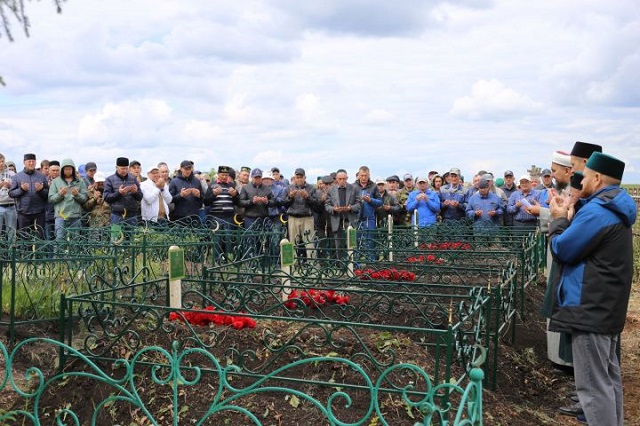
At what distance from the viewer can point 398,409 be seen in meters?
4.57

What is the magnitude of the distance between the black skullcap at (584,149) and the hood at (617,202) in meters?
1.02

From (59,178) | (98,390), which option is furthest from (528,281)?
(59,178)

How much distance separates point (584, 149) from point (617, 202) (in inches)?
46.3

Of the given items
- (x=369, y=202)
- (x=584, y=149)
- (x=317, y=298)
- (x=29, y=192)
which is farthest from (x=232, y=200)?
(x=584, y=149)

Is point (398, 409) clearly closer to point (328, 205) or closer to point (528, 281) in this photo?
point (528, 281)

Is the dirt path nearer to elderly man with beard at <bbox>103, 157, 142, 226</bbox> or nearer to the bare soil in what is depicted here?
the bare soil

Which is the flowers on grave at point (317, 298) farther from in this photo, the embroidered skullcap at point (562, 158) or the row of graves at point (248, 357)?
the embroidered skullcap at point (562, 158)

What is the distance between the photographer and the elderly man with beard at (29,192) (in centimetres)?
1321

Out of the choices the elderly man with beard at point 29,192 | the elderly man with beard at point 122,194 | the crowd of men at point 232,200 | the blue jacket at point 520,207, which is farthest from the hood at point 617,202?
the elderly man with beard at point 29,192

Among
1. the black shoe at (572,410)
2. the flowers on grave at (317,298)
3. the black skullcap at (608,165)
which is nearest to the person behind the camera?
the black skullcap at (608,165)

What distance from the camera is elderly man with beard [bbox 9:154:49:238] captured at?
13211mm

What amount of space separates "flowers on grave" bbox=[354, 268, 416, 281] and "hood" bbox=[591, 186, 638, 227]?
3.84 meters

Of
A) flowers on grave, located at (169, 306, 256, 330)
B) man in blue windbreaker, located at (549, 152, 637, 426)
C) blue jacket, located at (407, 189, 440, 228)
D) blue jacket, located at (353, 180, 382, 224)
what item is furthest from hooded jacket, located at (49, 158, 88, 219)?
man in blue windbreaker, located at (549, 152, 637, 426)

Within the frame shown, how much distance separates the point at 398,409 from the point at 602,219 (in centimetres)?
178
